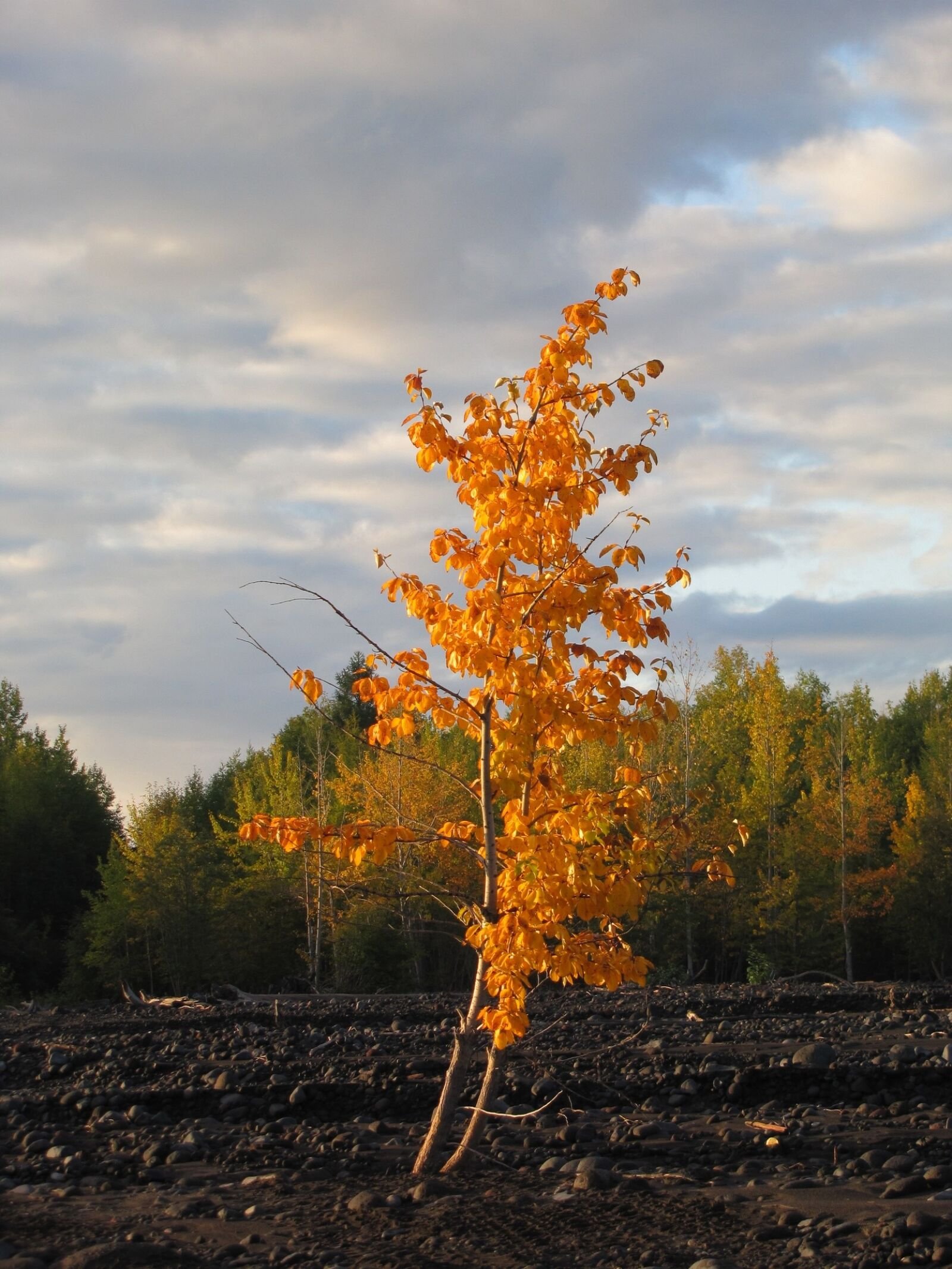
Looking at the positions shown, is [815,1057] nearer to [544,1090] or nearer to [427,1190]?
[544,1090]

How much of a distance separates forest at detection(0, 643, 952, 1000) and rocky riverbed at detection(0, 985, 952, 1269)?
16.8 meters

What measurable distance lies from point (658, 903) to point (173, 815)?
15.7 m

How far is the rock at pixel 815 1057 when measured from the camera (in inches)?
423

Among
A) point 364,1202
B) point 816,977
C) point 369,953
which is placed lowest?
point 816,977

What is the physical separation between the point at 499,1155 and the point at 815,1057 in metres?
4.12

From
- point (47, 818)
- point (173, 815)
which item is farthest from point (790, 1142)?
A: point (47, 818)

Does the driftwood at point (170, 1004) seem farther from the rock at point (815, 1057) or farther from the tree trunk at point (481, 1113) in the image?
the tree trunk at point (481, 1113)

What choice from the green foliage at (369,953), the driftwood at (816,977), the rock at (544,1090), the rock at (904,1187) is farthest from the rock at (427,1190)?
the green foliage at (369,953)

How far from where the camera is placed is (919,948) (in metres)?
42.0

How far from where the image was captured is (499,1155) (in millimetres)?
8062

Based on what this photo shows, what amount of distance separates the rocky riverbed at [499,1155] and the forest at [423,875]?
16751 mm

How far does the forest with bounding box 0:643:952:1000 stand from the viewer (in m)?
36.5

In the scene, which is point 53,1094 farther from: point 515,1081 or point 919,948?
point 919,948

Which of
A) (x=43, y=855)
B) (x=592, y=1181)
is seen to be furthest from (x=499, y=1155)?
(x=43, y=855)
